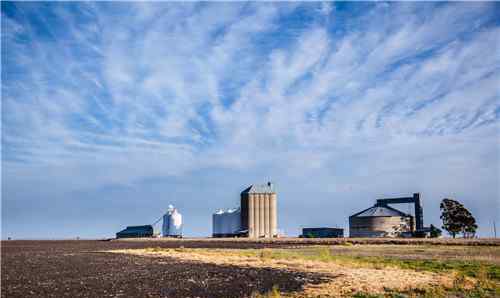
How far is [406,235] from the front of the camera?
446 feet

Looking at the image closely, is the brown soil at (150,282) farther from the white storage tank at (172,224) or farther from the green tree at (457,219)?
the white storage tank at (172,224)

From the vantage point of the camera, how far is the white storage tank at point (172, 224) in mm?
185750

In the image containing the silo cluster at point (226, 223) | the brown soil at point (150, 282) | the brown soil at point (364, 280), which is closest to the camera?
the brown soil at point (150, 282)

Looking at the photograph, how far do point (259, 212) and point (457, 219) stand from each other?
57.7 m

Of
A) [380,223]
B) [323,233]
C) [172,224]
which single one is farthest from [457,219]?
[172,224]

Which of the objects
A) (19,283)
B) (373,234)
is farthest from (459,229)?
(19,283)

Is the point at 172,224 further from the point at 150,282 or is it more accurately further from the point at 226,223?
the point at 150,282

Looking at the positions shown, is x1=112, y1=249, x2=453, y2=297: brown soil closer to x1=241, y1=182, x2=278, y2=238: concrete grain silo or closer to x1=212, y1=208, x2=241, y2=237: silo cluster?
x1=241, y1=182, x2=278, y2=238: concrete grain silo

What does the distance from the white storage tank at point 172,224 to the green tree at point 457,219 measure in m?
98.2

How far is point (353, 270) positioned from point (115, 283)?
56.8 ft

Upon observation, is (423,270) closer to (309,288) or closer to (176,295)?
(309,288)

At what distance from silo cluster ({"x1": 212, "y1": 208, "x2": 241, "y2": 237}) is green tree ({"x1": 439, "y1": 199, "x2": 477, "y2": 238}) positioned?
6349cm

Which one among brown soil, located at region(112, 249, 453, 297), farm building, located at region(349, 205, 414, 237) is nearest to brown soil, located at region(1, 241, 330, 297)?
brown soil, located at region(112, 249, 453, 297)

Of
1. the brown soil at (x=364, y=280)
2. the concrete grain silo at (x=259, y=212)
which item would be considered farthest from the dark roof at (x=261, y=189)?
the brown soil at (x=364, y=280)
